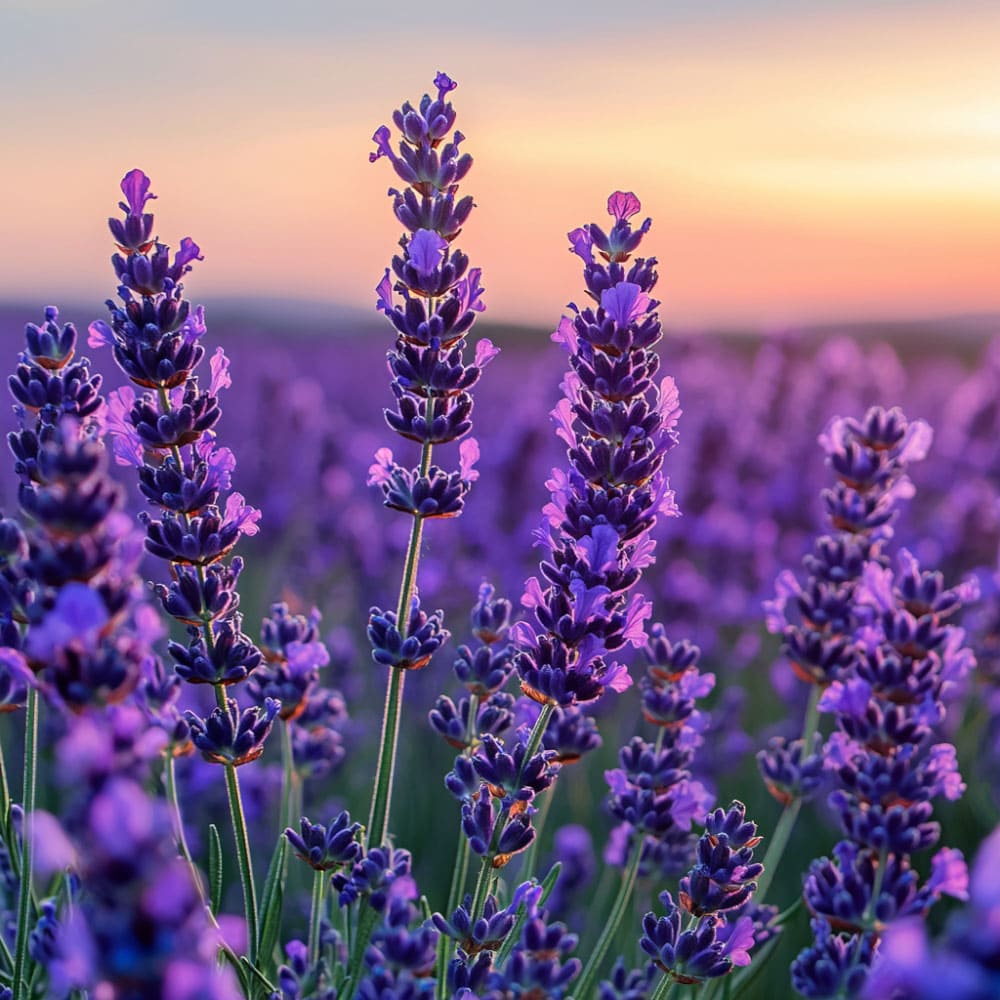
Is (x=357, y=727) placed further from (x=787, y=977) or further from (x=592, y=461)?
(x=592, y=461)

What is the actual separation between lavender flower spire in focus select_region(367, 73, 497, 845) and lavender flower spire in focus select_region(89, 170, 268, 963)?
23 centimetres

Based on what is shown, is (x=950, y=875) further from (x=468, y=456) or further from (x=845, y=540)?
(x=468, y=456)

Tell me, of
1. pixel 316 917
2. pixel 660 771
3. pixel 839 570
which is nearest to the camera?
pixel 316 917

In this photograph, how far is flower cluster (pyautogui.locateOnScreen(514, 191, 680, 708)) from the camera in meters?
1.59

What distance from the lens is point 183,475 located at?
1.67 m

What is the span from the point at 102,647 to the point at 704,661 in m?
4.80

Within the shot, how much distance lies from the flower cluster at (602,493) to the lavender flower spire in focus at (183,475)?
0.44 m

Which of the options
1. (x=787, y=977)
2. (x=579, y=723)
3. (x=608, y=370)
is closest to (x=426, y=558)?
(x=787, y=977)

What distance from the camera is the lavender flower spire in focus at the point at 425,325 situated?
1.79 meters

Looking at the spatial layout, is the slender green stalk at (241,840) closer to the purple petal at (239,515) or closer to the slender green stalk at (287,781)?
the purple petal at (239,515)

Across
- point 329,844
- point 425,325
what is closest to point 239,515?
point 425,325

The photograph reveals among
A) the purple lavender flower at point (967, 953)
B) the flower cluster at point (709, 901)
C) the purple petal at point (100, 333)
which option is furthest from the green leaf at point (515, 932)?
the purple petal at point (100, 333)

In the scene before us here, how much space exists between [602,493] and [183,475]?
24.5 inches

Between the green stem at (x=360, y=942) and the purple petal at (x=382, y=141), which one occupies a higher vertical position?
the purple petal at (x=382, y=141)
